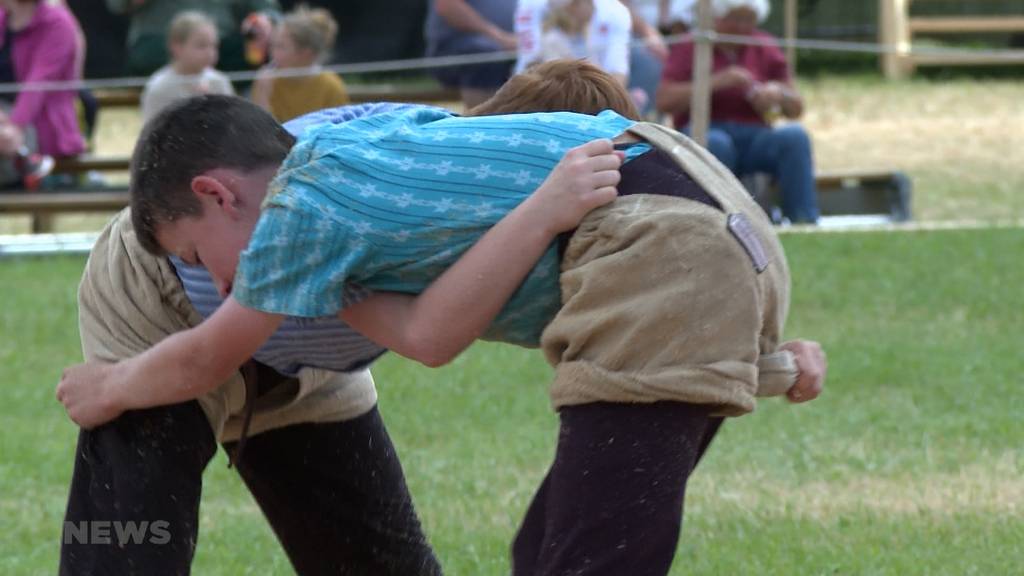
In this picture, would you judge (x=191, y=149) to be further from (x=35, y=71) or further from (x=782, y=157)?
(x=35, y=71)


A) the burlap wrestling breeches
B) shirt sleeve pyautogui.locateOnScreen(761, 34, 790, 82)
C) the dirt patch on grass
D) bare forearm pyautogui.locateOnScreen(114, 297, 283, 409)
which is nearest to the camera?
the burlap wrestling breeches

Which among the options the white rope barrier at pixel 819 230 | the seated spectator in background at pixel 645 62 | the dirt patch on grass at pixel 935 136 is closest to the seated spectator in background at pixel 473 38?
the seated spectator in background at pixel 645 62

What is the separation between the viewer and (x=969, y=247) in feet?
29.0

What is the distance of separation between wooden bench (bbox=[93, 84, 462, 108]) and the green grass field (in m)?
3.66

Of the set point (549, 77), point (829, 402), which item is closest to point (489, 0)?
point (829, 402)

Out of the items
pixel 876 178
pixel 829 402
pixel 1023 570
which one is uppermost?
pixel 1023 570

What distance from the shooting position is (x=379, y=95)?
11.8 meters

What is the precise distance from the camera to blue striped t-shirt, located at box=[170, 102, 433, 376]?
3014 mm

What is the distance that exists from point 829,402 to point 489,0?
511cm

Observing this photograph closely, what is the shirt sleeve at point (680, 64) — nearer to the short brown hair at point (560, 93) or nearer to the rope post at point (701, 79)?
the rope post at point (701, 79)

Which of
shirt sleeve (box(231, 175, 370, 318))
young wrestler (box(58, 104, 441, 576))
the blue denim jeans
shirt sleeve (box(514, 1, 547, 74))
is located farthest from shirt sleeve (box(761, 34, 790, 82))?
shirt sleeve (box(231, 175, 370, 318))

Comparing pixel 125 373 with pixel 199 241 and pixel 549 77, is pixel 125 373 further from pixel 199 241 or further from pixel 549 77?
pixel 549 77

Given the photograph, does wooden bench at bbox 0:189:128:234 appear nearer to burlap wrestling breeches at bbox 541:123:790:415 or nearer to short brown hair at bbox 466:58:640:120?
short brown hair at bbox 466:58:640:120

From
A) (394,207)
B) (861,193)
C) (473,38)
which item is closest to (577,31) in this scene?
(473,38)
